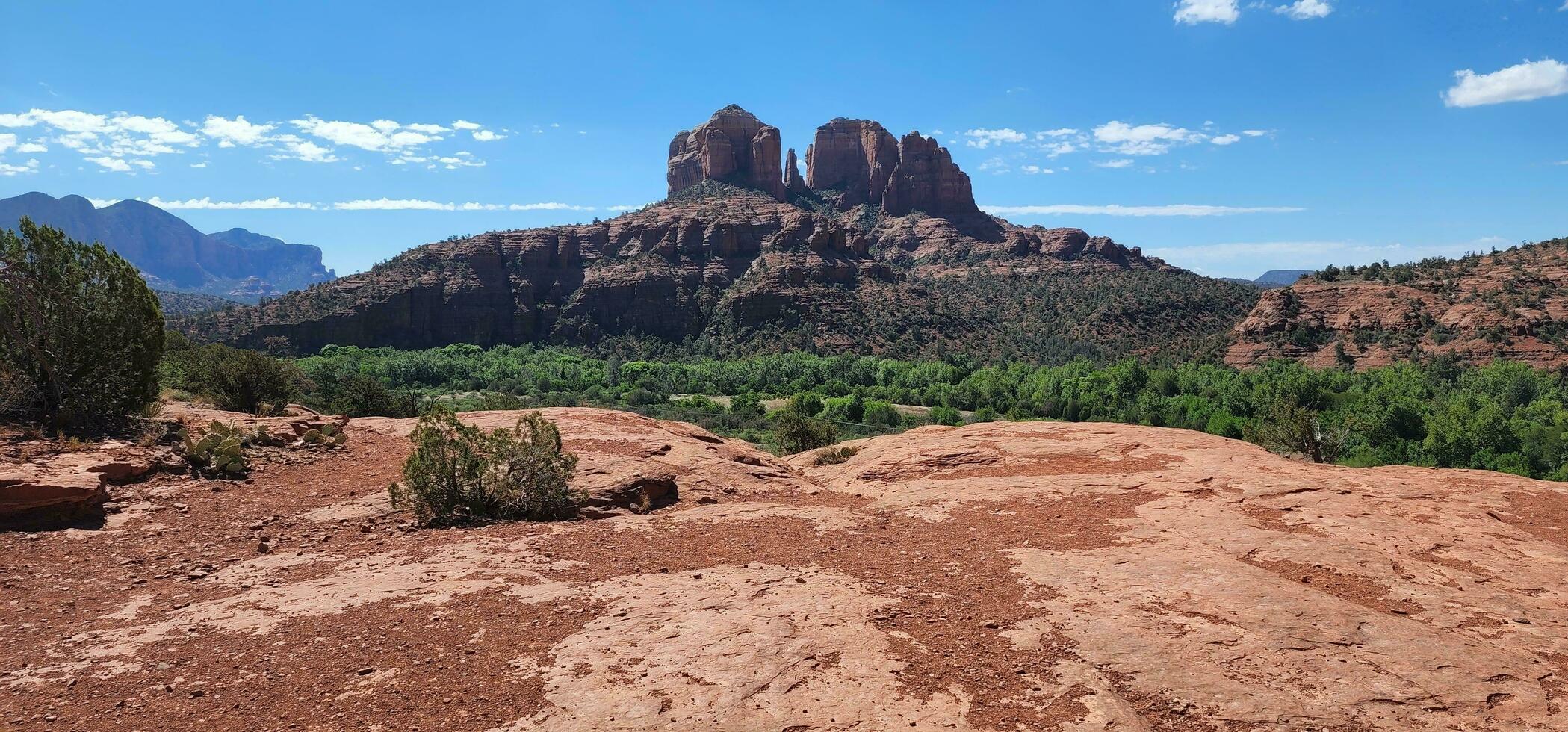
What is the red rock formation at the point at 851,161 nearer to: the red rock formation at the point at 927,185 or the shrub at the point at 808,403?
the red rock formation at the point at 927,185

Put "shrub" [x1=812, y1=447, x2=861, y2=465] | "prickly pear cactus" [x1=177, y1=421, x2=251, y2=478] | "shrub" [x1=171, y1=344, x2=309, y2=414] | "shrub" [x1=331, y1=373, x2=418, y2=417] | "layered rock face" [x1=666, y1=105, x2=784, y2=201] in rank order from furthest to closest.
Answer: "layered rock face" [x1=666, y1=105, x2=784, y2=201] → "shrub" [x1=331, y1=373, x2=418, y2=417] → "shrub" [x1=171, y1=344, x2=309, y2=414] → "shrub" [x1=812, y1=447, x2=861, y2=465] → "prickly pear cactus" [x1=177, y1=421, x2=251, y2=478]

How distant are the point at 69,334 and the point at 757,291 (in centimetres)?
9400

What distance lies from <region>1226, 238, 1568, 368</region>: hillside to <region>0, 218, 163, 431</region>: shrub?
77.6 metres

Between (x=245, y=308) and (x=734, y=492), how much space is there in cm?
11169

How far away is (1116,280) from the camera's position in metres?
108

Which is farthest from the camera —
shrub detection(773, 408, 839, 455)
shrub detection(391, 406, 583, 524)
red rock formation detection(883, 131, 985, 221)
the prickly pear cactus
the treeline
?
red rock formation detection(883, 131, 985, 221)

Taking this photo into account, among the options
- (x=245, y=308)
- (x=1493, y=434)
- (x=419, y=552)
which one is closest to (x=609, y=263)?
(x=245, y=308)

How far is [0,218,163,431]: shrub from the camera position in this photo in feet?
46.0

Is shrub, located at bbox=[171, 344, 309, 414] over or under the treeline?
over

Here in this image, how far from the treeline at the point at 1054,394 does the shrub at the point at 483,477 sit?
22079mm

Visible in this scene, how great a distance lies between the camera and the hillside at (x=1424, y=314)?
2292 inches

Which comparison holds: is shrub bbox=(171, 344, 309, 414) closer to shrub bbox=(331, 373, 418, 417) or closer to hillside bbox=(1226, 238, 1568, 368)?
shrub bbox=(331, 373, 418, 417)

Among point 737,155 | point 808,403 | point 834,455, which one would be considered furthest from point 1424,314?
point 737,155

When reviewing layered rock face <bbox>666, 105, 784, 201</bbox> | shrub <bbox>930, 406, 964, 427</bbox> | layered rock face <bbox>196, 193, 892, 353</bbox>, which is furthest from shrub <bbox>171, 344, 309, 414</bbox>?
layered rock face <bbox>666, 105, 784, 201</bbox>
